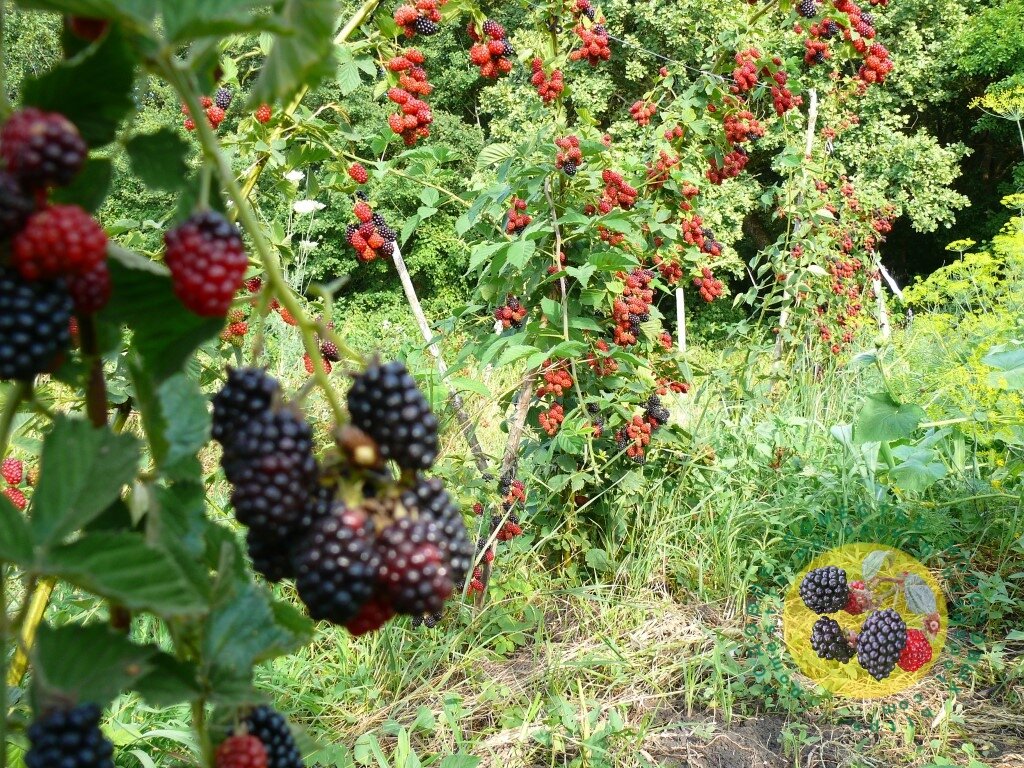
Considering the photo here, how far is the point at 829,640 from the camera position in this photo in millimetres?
2141

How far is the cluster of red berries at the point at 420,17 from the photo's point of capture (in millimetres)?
2002

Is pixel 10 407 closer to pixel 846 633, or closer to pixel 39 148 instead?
pixel 39 148

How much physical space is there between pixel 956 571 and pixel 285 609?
2.75 metres

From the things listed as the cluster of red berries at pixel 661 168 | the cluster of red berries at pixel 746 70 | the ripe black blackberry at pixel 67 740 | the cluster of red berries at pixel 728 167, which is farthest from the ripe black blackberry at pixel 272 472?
the cluster of red berries at pixel 728 167

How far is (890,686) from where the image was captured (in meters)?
2.31

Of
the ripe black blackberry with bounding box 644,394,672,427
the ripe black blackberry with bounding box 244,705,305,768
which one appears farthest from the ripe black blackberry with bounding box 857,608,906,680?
the ripe black blackberry with bounding box 244,705,305,768

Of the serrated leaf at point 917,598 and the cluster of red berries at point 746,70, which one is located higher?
the cluster of red berries at point 746,70

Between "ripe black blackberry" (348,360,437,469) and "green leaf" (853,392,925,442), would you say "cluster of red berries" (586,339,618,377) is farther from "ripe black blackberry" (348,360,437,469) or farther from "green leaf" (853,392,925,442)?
"ripe black blackberry" (348,360,437,469)

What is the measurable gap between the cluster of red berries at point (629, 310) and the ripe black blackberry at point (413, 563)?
235 centimetres

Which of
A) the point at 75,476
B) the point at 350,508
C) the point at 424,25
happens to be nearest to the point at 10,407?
the point at 75,476

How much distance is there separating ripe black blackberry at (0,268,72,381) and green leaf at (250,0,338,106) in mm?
128

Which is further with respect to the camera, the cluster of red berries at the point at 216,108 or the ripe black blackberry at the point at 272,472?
the cluster of red berries at the point at 216,108

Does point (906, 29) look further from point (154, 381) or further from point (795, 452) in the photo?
point (154, 381)

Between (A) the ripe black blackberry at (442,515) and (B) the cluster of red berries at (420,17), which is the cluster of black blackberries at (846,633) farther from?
(A) the ripe black blackberry at (442,515)
